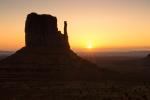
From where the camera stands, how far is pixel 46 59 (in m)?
103

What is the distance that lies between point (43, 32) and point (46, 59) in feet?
34.5

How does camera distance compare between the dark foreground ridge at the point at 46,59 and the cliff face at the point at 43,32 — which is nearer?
the dark foreground ridge at the point at 46,59

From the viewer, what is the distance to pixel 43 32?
11094cm

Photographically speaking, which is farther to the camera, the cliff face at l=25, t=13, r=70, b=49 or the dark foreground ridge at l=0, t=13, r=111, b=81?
the cliff face at l=25, t=13, r=70, b=49

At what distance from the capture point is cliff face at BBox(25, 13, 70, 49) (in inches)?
4313

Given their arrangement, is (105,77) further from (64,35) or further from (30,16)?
(30,16)

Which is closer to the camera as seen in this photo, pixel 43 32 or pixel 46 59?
pixel 46 59

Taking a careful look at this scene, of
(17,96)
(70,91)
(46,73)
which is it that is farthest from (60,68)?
(17,96)

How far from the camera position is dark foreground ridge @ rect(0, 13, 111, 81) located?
97.1 m

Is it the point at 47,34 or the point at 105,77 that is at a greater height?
the point at 47,34

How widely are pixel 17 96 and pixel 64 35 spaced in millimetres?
50697

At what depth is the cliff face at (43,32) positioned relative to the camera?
110 metres

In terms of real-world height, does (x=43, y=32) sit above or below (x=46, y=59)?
above

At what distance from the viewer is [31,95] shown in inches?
2554
